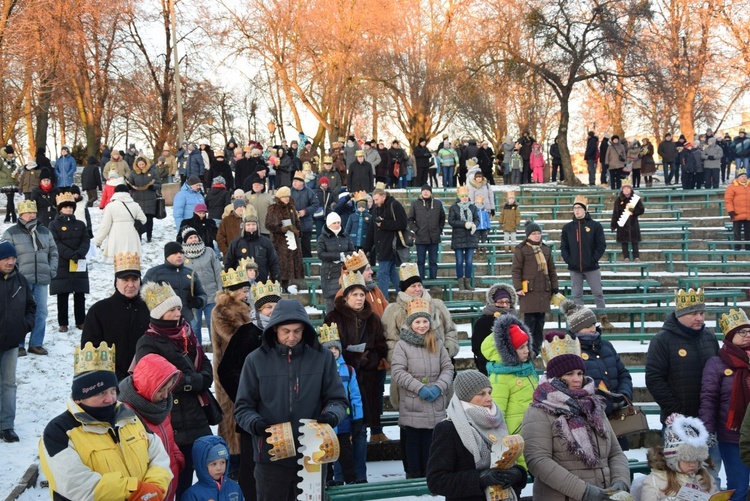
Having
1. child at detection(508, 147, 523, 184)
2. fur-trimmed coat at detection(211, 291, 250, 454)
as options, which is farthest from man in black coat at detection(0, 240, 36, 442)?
child at detection(508, 147, 523, 184)

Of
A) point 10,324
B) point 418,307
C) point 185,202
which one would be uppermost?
point 185,202

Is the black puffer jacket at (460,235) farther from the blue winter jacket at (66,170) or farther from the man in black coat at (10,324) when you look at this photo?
the blue winter jacket at (66,170)

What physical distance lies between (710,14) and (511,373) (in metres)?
37.5

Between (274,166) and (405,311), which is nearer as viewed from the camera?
(405,311)

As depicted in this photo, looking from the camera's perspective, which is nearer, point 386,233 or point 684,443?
point 684,443

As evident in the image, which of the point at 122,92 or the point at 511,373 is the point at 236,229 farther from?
the point at 122,92

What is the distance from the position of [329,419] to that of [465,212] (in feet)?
34.1

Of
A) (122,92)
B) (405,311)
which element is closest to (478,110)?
(122,92)

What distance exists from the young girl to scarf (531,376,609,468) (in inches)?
85.8

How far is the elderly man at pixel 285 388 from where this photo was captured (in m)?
5.70

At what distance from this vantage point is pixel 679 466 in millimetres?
5785

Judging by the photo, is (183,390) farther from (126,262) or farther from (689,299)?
(689,299)

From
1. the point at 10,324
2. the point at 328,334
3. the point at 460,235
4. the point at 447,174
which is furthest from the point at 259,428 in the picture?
the point at 447,174

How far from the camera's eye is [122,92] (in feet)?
118
